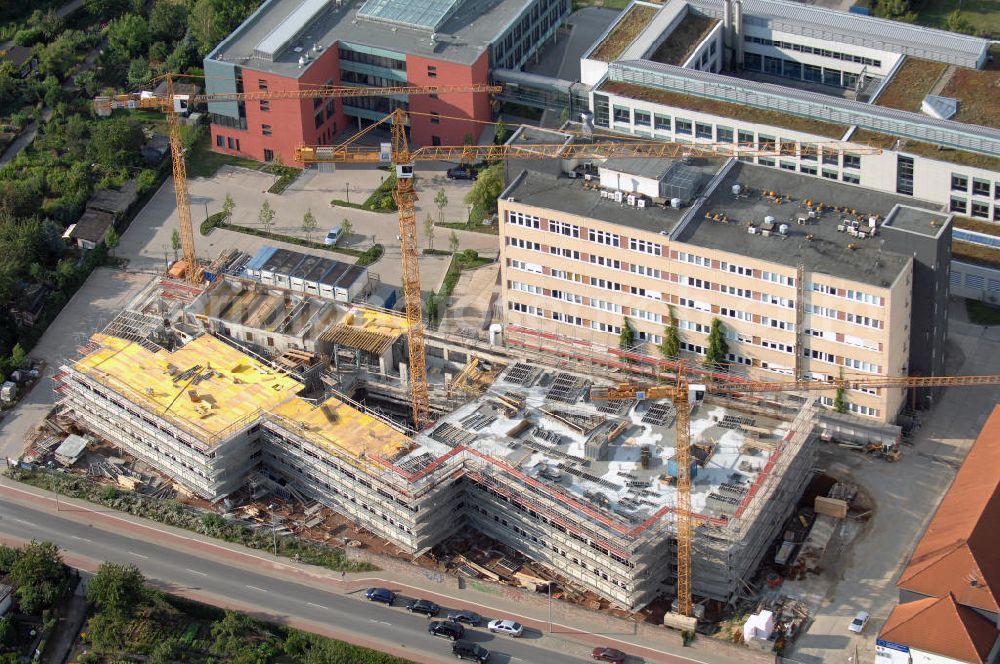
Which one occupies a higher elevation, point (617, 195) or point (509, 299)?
point (617, 195)

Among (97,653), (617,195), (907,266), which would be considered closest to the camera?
(97,653)

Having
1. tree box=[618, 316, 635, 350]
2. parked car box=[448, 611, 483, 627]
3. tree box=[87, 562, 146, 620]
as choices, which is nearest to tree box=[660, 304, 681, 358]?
tree box=[618, 316, 635, 350]

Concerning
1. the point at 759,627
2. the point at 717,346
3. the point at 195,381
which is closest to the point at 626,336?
the point at 717,346

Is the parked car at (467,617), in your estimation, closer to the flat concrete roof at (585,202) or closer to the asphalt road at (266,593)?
the asphalt road at (266,593)

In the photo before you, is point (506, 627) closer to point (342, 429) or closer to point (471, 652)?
point (471, 652)

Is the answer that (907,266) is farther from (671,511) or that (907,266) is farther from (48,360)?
(48,360)

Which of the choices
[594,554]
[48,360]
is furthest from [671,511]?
[48,360]

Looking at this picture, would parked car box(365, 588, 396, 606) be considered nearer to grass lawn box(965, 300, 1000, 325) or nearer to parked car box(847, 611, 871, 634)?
parked car box(847, 611, 871, 634)
